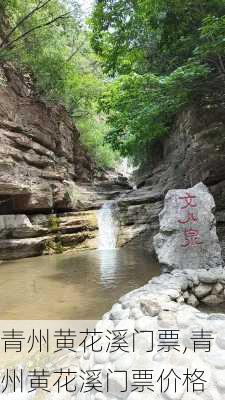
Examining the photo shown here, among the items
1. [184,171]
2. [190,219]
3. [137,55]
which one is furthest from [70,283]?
[137,55]

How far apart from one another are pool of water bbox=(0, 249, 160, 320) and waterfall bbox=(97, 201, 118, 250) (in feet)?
7.62

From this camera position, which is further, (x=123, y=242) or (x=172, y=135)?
(x=172, y=135)

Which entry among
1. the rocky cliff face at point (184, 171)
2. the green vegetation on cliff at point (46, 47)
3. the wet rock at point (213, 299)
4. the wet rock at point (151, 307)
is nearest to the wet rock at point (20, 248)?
the rocky cliff face at point (184, 171)

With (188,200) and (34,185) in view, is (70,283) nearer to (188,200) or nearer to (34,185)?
(188,200)

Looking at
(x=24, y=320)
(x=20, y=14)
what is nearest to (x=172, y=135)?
(x=20, y=14)

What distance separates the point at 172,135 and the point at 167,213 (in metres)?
8.83

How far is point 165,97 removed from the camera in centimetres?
824

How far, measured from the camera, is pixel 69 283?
23.9ft

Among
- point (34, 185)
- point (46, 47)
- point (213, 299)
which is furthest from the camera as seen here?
point (46, 47)

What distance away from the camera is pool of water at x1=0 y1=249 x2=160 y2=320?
545cm

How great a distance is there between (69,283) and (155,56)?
7941 millimetres

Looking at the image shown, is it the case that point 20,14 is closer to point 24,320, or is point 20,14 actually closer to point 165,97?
point 165,97

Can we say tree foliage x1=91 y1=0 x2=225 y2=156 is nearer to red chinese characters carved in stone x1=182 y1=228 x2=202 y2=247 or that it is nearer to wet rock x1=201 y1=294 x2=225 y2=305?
red chinese characters carved in stone x1=182 y1=228 x2=202 y2=247

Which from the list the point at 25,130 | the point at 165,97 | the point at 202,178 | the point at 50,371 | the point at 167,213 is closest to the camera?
the point at 50,371
